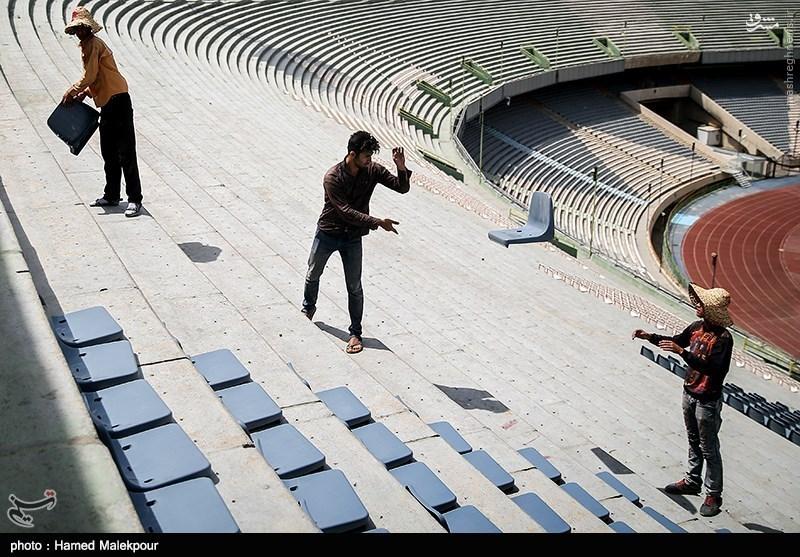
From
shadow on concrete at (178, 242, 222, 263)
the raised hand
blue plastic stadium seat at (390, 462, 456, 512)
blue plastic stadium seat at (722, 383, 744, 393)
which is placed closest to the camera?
blue plastic stadium seat at (390, 462, 456, 512)

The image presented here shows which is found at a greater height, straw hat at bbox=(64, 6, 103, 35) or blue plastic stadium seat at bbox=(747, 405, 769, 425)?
straw hat at bbox=(64, 6, 103, 35)

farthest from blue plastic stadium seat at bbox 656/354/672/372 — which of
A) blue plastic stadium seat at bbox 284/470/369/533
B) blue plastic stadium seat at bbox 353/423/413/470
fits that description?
blue plastic stadium seat at bbox 284/470/369/533

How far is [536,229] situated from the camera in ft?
30.3

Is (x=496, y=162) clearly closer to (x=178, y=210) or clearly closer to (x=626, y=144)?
(x=626, y=144)

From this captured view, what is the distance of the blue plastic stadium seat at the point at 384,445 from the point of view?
442 centimetres

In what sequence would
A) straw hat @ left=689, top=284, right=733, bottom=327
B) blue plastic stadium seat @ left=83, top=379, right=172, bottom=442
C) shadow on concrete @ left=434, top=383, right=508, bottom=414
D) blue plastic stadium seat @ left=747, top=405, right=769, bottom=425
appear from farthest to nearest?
blue plastic stadium seat @ left=747, top=405, right=769, bottom=425 < shadow on concrete @ left=434, top=383, right=508, bottom=414 < straw hat @ left=689, top=284, right=733, bottom=327 < blue plastic stadium seat @ left=83, top=379, right=172, bottom=442

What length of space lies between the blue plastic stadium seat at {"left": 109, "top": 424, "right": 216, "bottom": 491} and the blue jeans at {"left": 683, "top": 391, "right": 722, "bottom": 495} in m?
3.21

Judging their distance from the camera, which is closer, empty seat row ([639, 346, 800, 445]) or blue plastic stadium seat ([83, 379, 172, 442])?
blue plastic stadium seat ([83, 379, 172, 442])

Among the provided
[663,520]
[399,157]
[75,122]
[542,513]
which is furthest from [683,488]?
[75,122]

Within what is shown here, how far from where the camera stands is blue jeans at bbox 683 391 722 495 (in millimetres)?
5602

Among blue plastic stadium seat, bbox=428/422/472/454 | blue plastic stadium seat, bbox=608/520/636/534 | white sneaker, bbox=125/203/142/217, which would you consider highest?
white sneaker, bbox=125/203/142/217

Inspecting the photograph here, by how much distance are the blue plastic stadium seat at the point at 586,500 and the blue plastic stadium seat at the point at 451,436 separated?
23.7 inches

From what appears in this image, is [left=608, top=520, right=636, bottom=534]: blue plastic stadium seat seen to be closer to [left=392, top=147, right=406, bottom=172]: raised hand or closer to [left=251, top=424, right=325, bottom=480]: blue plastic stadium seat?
[left=251, top=424, right=325, bottom=480]: blue plastic stadium seat

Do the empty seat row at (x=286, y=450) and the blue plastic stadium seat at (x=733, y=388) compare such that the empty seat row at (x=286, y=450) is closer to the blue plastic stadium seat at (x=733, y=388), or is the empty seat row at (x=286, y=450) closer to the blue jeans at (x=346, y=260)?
the blue jeans at (x=346, y=260)
